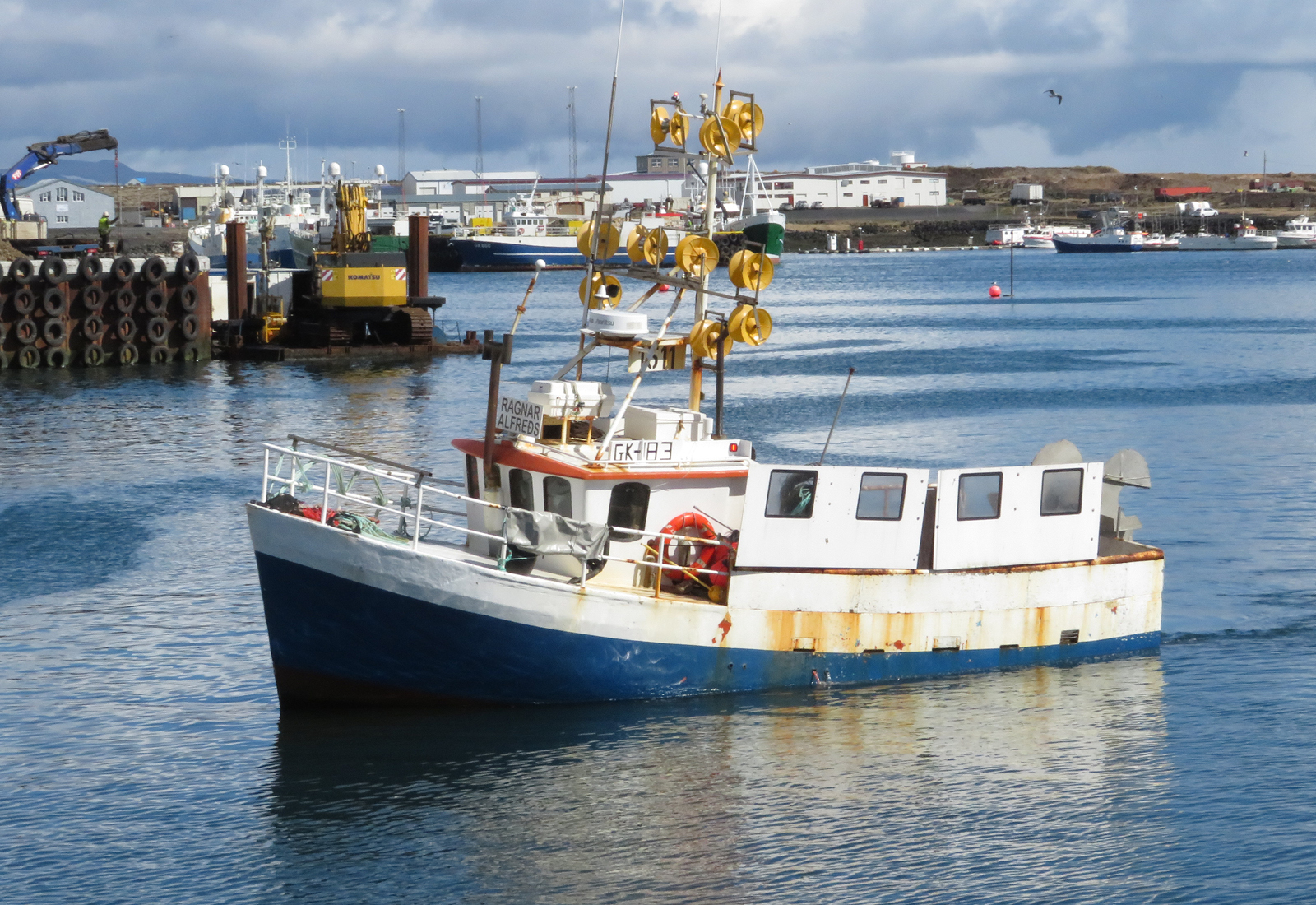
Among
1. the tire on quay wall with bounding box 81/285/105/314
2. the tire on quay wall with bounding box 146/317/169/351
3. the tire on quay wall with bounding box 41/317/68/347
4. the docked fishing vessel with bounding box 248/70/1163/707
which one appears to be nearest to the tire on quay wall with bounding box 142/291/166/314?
the tire on quay wall with bounding box 146/317/169/351

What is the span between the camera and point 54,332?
186ft

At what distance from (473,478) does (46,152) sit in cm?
7600

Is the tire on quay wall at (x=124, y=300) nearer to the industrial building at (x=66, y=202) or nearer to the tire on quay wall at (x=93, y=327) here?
the tire on quay wall at (x=93, y=327)

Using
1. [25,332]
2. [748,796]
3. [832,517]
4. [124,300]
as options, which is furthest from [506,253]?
[748,796]

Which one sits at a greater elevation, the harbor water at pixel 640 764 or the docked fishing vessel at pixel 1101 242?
the docked fishing vessel at pixel 1101 242

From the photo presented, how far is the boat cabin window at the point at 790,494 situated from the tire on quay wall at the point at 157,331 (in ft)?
151

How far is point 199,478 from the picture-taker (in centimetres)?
3472

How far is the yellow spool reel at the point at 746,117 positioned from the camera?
18594 millimetres

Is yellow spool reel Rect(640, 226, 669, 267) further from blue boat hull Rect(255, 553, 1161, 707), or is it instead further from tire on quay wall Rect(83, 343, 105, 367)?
tire on quay wall Rect(83, 343, 105, 367)

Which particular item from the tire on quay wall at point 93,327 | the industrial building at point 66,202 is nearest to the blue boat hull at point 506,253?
the industrial building at point 66,202

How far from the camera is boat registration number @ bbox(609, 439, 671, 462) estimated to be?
682 inches

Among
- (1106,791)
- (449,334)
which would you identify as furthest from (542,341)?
(1106,791)

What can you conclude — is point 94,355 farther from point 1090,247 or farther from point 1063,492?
point 1090,247

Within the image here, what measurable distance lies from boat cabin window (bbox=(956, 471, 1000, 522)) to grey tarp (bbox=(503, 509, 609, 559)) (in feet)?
14.9
